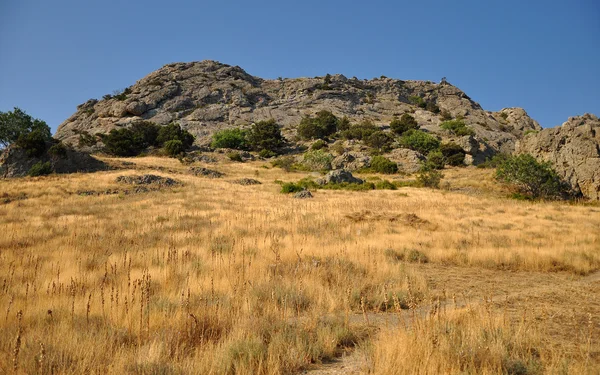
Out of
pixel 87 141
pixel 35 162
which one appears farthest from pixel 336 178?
pixel 87 141

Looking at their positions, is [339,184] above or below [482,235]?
above

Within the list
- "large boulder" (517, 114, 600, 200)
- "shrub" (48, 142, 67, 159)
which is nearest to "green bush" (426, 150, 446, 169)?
"large boulder" (517, 114, 600, 200)

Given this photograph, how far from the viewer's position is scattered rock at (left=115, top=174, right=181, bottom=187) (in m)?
26.4

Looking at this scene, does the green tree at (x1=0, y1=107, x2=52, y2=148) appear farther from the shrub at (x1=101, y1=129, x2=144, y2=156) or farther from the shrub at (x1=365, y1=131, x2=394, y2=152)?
the shrub at (x1=365, y1=131, x2=394, y2=152)

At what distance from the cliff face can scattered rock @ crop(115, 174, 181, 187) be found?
1686 inches

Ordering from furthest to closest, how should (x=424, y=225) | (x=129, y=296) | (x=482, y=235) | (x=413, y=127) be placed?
1. (x=413, y=127)
2. (x=424, y=225)
3. (x=482, y=235)
4. (x=129, y=296)

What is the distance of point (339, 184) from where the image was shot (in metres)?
30.2

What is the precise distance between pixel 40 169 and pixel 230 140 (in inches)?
1381

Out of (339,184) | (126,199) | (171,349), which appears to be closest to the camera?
(171,349)

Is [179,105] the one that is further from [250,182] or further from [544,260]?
[544,260]

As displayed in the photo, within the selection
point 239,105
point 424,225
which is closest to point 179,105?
point 239,105

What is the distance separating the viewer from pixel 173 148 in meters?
52.4

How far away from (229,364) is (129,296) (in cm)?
281

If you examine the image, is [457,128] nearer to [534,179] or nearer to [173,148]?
[534,179]
